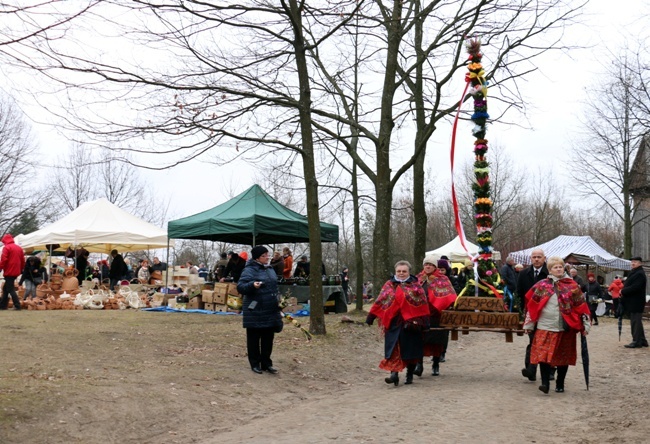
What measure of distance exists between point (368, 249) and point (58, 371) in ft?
154

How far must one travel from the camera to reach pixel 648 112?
71.7 feet

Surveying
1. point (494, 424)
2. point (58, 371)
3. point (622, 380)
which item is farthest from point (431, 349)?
point (58, 371)

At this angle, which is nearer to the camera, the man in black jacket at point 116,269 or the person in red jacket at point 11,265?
the person in red jacket at point 11,265

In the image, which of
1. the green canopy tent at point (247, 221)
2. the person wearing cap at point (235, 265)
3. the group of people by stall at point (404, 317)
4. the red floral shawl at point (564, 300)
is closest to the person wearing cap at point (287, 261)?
the green canopy tent at point (247, 221)

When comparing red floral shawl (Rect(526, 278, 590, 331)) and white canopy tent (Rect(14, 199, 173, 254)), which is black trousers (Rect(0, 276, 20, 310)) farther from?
red floral shawl (Rect(526, 278, 590, 331))

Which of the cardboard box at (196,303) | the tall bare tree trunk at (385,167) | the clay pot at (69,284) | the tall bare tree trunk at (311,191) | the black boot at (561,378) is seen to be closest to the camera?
the black boot at (561,378)

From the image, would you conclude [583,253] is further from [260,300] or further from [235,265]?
[260,300]

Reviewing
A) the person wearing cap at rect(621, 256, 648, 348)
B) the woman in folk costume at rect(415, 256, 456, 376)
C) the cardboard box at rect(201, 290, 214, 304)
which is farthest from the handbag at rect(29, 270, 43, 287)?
the person wearing cap at rect(621, 256, 648, 348)

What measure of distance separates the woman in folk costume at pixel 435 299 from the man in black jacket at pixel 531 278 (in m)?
1.13

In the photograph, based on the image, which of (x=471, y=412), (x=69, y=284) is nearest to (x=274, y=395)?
(x=471, y=412)

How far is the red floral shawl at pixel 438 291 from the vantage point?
11.6 metres

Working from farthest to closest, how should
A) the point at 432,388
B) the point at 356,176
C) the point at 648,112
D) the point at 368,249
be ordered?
the point at 368,249
the point at 356,176
the point at 648,112
the point at 432,388

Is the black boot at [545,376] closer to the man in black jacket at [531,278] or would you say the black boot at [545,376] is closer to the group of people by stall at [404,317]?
the man in black jacket at [531,278]

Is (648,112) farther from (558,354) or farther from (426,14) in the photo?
(558,354)
